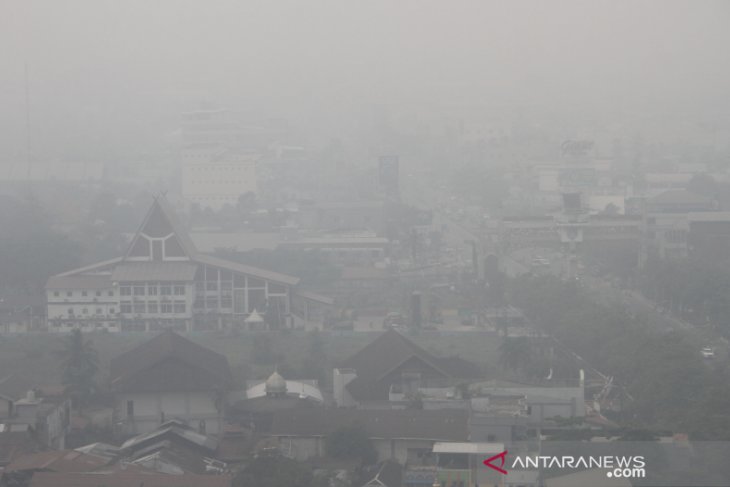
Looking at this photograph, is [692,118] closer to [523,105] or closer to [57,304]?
[523,105]

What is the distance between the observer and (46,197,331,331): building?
30.5 ft

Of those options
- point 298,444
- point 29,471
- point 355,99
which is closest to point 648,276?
point 298,444

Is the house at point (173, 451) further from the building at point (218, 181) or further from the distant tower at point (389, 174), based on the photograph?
the building at point (218, 181)

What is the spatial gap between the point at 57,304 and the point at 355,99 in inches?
734

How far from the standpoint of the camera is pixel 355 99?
27.6 metres

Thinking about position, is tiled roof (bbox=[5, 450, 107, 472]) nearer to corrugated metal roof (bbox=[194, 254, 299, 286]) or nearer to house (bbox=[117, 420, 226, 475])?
house (bbox=[117, 420, 226, 475])

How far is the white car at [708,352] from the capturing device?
771 cm

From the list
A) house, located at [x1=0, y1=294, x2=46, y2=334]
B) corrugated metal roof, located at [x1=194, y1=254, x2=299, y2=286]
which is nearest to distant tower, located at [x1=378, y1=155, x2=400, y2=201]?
corrugated metal roof, located at [x1=194, y1=254, x2=299, y2=286]

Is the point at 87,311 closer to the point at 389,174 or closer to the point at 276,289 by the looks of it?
the point at 276,289

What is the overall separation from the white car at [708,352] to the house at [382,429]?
7.75ft

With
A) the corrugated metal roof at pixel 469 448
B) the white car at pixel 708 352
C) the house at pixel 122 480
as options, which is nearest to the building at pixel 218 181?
the white car at pixel 708 352

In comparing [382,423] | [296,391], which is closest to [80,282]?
[296,391]

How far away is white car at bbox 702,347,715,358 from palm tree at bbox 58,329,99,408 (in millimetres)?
2967

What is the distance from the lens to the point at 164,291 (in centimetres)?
935
